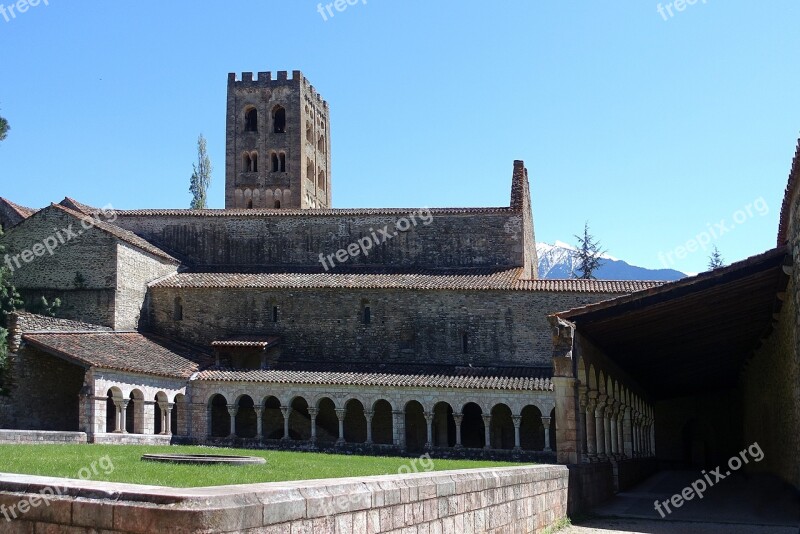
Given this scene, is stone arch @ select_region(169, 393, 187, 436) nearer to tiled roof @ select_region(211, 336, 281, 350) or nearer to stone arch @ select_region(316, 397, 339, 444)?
tiled roof @ select_region(211, 336, 281, 350)

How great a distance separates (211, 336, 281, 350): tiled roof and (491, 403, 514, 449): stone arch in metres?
9.39

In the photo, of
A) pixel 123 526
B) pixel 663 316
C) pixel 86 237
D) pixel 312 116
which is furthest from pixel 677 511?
pixel 312 116

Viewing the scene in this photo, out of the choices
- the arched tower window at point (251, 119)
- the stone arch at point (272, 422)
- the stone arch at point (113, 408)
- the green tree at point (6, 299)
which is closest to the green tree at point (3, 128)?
the green tree at point (6, 299)

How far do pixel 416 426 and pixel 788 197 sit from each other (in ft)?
72.8

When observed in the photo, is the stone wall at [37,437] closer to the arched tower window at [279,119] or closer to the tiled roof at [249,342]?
the tiled roof at [249,342]

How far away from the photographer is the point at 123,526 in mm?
6457

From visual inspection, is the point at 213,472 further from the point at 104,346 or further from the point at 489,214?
the point at 489,214

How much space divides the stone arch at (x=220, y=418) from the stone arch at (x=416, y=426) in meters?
7.19

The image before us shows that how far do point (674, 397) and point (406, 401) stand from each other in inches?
671

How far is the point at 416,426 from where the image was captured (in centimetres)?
3597

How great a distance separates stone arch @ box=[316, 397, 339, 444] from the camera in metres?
36.4

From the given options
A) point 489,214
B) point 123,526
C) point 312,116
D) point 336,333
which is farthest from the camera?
point 312,116

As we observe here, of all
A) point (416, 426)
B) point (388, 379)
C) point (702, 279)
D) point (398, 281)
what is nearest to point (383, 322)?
point (398, 281)

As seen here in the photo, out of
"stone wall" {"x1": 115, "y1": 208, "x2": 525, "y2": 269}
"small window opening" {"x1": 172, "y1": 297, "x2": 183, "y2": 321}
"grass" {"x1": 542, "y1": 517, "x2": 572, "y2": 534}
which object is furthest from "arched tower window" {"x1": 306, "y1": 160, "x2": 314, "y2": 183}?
"grass" {"x1": 542, "y1": 517, "x2": 572, "y2": 534}
